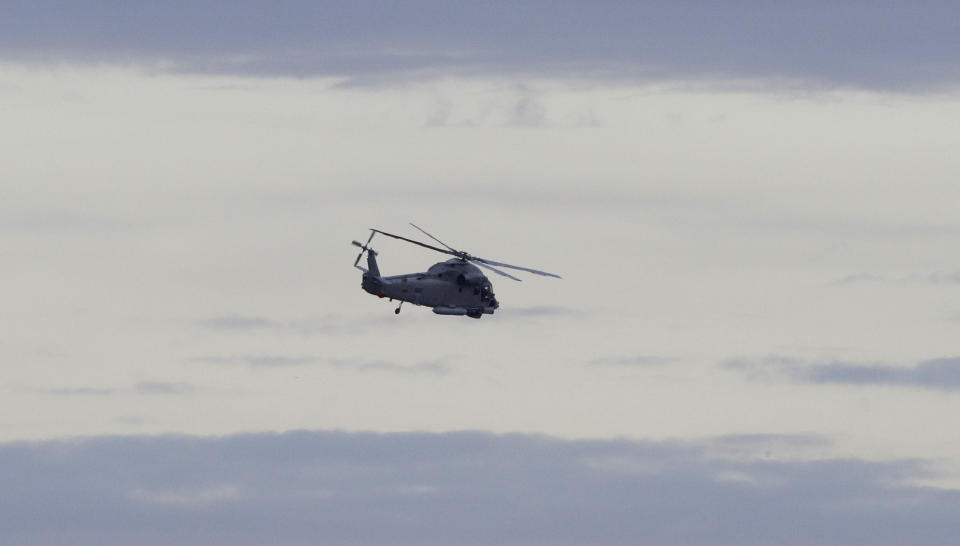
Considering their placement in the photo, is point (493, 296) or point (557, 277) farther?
point (493, 296)

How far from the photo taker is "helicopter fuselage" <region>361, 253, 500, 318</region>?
514ft

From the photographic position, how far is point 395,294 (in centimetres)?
15788

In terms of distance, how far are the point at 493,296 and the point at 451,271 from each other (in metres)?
7.50

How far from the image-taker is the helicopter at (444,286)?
6156 inches

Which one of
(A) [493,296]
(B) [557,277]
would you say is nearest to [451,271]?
(A) [493,296]

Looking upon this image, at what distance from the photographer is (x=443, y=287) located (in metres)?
160

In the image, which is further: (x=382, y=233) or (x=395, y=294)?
(x=395, y=294)

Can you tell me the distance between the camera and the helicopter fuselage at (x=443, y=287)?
157 m

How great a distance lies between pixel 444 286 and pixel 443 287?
224 mm

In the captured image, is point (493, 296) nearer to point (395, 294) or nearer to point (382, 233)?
point (395, 294)

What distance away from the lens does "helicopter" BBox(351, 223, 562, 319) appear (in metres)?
156

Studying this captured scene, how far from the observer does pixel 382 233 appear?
143 m

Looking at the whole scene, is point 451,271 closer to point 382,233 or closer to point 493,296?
point 493,296

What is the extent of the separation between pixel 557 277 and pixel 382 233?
883 inches
